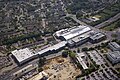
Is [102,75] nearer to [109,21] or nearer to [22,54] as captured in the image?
[22,54]

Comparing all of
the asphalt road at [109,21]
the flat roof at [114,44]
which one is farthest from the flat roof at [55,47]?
the asphalt road at [109,21]

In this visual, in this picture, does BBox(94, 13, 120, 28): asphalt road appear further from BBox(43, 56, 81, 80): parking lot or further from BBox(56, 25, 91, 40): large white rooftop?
BBox(43, 56, 81, 80): parking lot

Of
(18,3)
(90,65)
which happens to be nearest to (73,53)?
(90,65)

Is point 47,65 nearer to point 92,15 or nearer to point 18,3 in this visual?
point 92,15

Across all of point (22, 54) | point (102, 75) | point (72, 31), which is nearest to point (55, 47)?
point (22, 54)

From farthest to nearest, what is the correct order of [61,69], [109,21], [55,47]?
1. [109,21]
2. [55,47]
3. [61,69]

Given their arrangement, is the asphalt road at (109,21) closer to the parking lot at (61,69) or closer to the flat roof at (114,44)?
the flat roof at (114,44)

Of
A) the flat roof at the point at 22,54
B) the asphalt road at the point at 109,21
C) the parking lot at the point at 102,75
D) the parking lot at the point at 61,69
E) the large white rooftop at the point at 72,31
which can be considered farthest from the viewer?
the asphalt road at the point at 109,21

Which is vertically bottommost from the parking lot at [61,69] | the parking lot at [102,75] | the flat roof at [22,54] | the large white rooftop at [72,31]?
the parking lot at [102,75]
